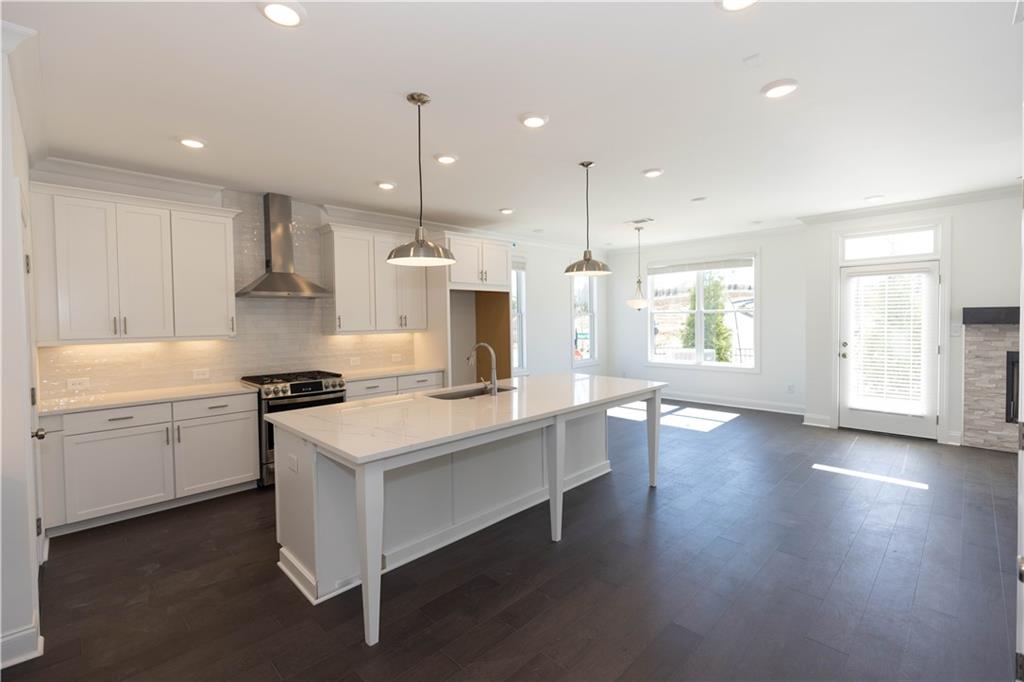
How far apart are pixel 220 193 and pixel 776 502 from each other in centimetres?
537

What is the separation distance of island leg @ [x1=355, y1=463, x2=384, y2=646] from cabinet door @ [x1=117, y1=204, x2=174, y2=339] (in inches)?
109

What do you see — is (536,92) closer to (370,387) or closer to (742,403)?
(370,387)

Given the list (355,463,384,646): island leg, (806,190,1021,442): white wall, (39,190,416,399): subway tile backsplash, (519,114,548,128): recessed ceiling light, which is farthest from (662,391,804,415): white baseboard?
(355,463,384,646): island leg

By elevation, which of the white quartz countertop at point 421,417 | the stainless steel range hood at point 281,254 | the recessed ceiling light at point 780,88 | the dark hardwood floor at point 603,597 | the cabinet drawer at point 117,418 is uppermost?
the recessed ceiling light at point 780,88

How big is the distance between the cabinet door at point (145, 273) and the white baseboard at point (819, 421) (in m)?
7.03

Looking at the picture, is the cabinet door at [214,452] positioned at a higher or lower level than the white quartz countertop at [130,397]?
lower

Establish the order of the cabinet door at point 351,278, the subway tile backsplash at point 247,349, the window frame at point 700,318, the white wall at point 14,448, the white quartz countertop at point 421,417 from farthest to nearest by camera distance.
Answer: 1. the window frame at point 700,318
2. the cabinet door at point 351,278
3. the subway tile backsplash at point 247,349
4. the white quartz countertop at point 421,417
5. the white wall at point 14,448

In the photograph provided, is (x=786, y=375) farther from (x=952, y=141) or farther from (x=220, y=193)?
(x=220, y=193)

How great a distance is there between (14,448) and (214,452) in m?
1.86

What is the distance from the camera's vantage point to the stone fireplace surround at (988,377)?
471 centimetres

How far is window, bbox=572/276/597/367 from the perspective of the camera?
806 centimetres

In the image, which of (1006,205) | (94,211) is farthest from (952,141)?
(94,211)

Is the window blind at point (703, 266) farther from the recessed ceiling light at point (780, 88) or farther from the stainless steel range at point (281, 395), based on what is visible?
the stainless steel range at point (281, 395)

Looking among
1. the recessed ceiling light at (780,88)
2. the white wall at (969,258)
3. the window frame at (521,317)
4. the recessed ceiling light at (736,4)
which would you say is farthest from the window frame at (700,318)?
the recessed ceiling light at (736,4)
